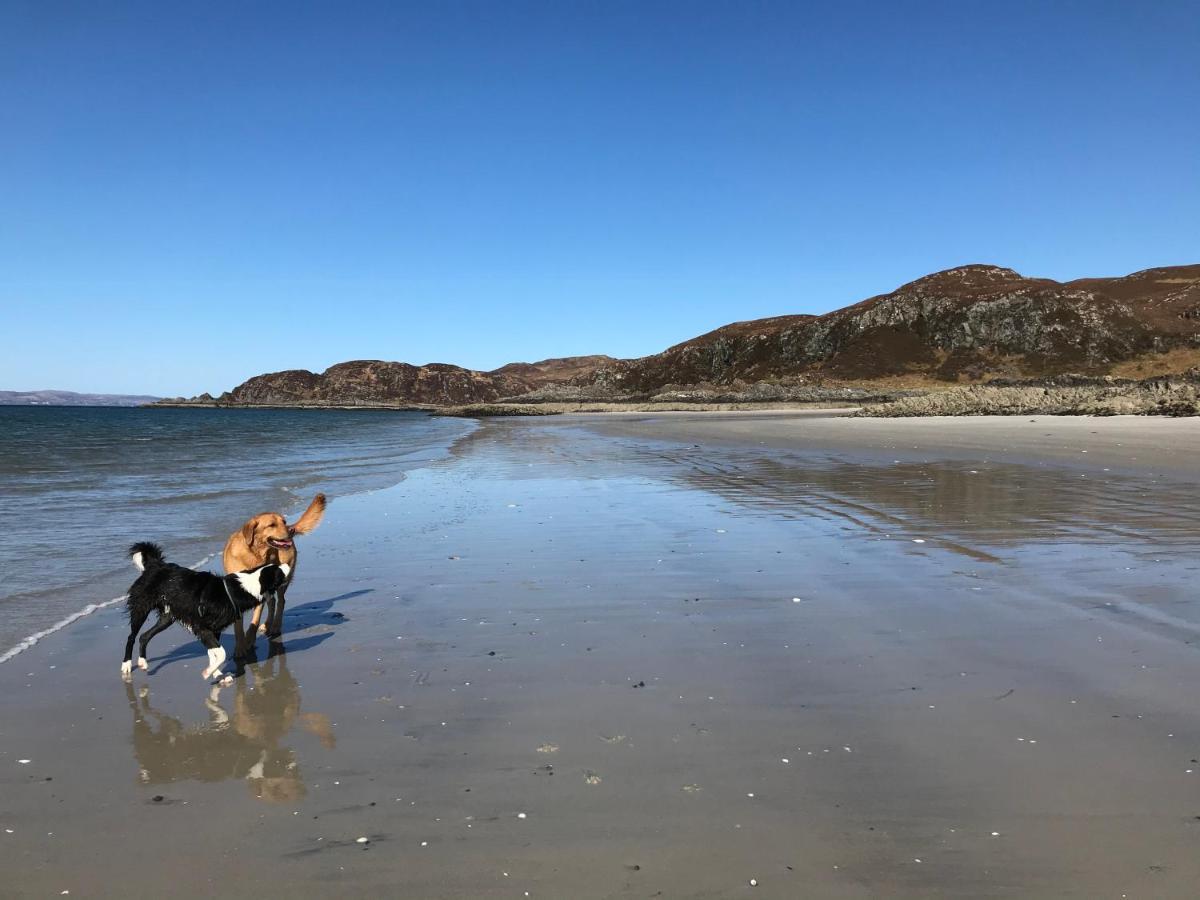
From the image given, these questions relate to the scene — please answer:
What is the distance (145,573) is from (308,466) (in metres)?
23.6

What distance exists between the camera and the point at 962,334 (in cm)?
13100

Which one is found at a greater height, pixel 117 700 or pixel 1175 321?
pixel 1175 321

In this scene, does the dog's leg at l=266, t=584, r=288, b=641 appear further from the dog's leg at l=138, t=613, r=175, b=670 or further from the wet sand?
the dog's leg at l=138, t=613, r=175, b=670

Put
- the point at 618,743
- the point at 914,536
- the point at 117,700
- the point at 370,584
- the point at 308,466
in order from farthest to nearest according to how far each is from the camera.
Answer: the point at 308,466 → the point at 914,536 → the point at 370,584 → the point at 117,700 → the point at 618,743

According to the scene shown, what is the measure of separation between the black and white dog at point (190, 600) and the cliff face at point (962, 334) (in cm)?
12562

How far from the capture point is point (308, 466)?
28531 millimetres

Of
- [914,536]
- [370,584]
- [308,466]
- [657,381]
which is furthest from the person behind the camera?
[657,381]

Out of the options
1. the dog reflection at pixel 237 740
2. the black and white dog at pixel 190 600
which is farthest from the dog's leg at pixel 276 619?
the dog reflection at pixel 237 740

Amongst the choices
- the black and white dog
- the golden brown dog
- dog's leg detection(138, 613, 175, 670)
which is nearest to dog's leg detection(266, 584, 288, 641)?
the golden brown dog

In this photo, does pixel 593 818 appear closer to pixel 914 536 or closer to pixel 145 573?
pixel 145 573

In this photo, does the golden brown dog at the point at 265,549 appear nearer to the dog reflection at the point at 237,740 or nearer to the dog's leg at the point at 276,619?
the dog's leg at the point at 276,619

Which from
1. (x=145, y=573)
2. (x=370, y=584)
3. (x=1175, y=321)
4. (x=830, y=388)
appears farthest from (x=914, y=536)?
(x=1175, y=321)

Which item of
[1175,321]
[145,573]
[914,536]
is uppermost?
[1175,321]

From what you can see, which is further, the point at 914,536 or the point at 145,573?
the point at 914,536
